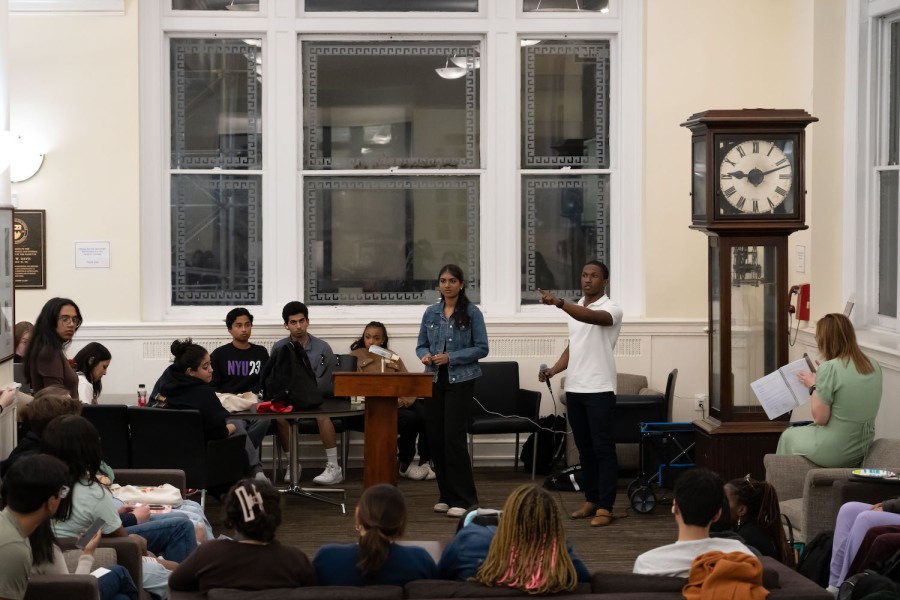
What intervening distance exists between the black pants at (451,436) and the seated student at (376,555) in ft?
11.1

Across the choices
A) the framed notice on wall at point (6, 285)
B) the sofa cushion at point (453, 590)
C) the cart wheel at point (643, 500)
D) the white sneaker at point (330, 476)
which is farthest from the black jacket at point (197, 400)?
the sofa cushion at point (453, 590)

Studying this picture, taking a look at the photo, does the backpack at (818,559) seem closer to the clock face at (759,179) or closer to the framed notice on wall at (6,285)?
the clock face at (759,179)

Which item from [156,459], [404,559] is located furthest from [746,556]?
[156,459]

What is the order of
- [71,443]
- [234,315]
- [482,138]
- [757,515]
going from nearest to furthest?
[71,443] < [757,515] < [234,315] < [482,138]

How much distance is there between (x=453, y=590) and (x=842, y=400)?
122 inches

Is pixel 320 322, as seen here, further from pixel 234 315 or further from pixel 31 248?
pixel 31 248

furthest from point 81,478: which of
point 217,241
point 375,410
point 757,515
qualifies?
point 217,241

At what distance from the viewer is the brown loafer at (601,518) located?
7.38m

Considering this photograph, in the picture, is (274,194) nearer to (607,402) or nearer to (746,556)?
(607,402)

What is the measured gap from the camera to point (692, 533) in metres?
4.17

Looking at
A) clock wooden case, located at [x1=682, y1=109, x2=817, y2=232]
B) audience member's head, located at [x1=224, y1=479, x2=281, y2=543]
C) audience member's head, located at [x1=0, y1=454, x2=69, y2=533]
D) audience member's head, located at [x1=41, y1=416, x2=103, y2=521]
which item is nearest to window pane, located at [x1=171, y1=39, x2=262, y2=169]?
clock wooden case, located at [x1=682, y1=109, x2=817, y2=232]

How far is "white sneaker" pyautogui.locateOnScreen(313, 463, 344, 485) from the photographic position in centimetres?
865

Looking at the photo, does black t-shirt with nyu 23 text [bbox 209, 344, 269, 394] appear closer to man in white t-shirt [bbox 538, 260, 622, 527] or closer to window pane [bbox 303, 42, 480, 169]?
window pane [bbox 303, 42, 480, 169]

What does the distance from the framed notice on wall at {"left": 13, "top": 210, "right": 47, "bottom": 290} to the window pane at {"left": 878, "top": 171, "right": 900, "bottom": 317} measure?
552 cm
